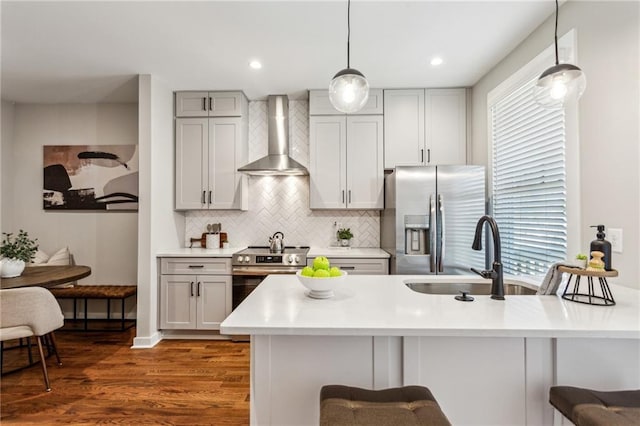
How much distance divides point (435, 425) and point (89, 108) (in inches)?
192

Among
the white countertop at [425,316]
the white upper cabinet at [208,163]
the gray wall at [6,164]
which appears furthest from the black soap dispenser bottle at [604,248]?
the gray wall at [6,164]

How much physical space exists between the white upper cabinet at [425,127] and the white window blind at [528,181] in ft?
1.66


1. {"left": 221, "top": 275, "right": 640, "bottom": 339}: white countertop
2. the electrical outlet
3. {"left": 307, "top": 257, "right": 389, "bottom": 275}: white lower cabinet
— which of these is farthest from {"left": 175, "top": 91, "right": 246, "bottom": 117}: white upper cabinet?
the electrical outlet

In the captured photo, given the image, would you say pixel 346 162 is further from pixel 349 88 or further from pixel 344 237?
pixel 349 88

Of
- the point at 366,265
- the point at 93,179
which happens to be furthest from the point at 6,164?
the point at 366,265

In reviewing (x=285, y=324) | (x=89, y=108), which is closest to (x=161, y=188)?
(x=89, y=108)

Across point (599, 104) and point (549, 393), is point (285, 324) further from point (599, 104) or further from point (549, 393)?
point (599, 104)

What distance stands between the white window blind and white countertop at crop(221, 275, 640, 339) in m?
0.72

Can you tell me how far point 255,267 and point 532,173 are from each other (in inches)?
103

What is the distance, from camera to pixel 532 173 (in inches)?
97.1

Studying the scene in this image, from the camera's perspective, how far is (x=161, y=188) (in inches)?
134

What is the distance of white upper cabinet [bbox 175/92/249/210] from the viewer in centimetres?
367

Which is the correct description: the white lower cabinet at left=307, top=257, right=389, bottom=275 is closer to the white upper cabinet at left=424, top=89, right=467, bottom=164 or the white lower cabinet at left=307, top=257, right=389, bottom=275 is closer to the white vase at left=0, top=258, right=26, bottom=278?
the white upper cabinet at left=424, top=89, right=467, bottom=164

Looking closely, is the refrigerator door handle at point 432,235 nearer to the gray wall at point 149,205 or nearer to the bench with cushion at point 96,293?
the gray wall at point 149,205
